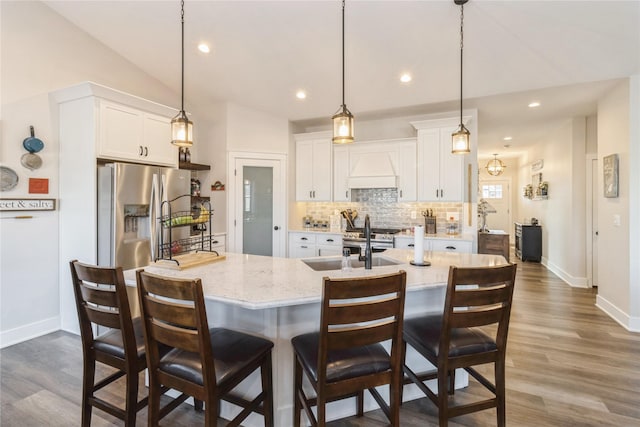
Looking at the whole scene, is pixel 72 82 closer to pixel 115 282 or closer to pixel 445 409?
pixel 115 282

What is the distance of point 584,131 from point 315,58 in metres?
4.65

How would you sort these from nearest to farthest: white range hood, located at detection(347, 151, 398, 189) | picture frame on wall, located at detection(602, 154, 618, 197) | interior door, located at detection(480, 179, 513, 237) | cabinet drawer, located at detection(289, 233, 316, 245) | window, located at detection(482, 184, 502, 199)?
picture frame on wall, located at detection(602, 154, 618, 197) → white range hood, located at detection(347, 151, 398, 189) → cabinet drawer, located at detection(289, 233, 316, 245) → interior door, located at detection(480, 179, 513, 237) → window, located at detection(482, 184, 502, 199)

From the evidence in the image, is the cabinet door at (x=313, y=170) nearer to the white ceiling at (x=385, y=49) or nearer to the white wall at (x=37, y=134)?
the white ceiling at (x=385, y=49)

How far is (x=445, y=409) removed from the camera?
170cm

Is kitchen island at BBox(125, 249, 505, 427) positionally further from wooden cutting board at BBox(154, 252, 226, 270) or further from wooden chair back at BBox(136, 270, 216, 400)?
wooden chair back at BBox(136, 270, 216, 400)

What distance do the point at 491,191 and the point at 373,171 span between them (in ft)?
23.3

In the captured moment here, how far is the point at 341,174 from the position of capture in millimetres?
5168

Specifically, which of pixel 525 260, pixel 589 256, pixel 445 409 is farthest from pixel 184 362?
pixel 525 260

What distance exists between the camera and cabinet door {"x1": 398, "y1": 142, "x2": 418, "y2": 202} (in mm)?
4701

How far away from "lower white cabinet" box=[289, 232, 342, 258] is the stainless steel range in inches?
5.9

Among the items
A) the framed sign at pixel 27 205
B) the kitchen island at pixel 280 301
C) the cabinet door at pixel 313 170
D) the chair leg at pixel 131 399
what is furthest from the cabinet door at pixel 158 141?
the chair leg at pixel 131 399

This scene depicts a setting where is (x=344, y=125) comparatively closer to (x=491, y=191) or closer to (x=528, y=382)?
(x=528, y=382)

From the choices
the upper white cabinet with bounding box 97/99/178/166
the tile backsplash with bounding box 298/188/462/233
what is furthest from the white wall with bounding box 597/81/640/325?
the upper white cabinet with bounding box 97/99/178/166

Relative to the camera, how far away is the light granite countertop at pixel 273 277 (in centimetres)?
158
